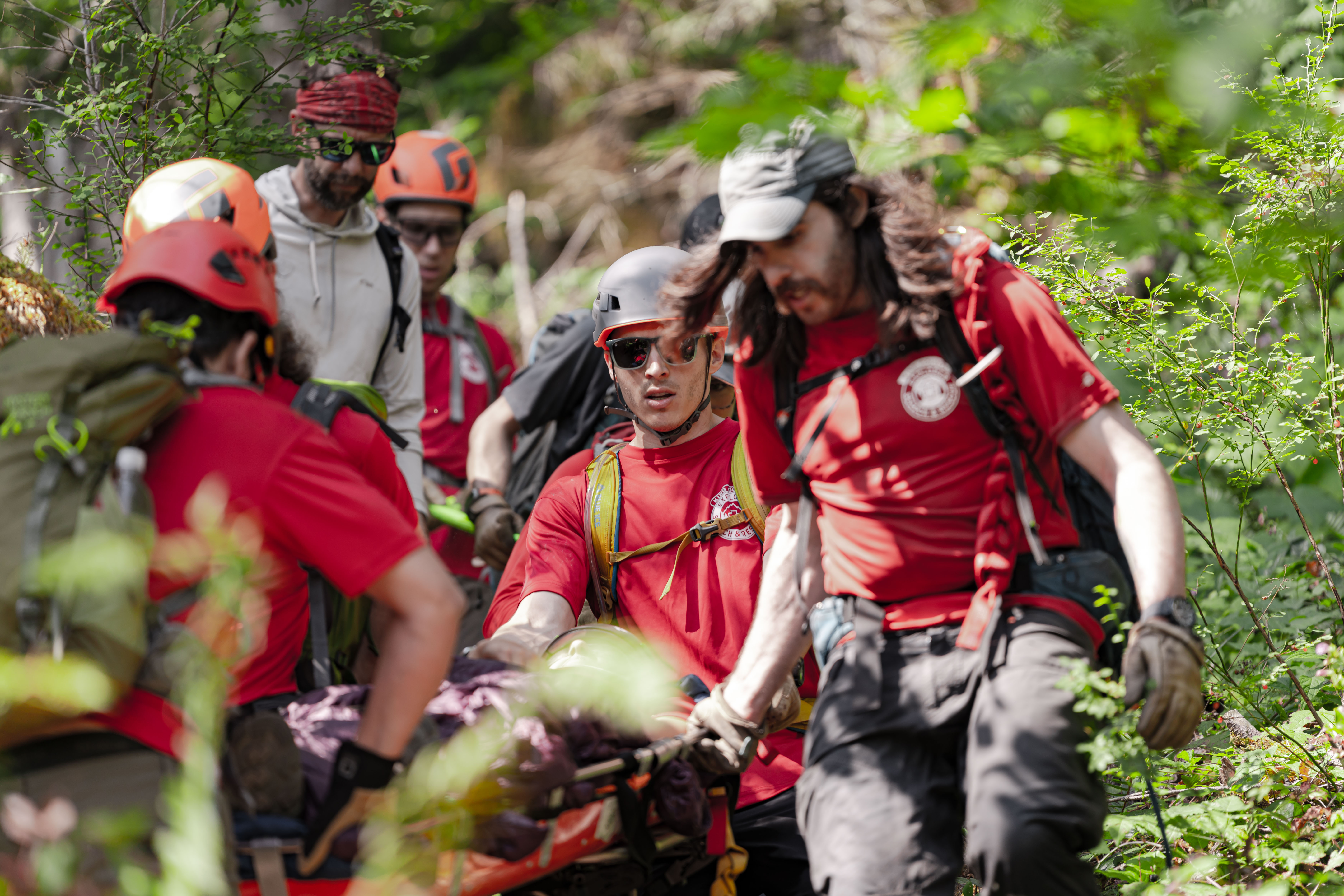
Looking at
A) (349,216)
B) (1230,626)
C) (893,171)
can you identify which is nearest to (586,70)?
(349,216)

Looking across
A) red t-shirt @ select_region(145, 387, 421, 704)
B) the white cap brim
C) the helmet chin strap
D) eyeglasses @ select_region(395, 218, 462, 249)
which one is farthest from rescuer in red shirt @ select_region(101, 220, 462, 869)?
eyeglasses @ select_region(395, 218, 462, 249)

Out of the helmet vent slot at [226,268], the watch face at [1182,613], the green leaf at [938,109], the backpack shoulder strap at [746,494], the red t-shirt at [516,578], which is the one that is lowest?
the red t-shirt at [516,578]

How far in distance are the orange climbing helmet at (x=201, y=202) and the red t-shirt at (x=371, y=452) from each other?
56 centimetres

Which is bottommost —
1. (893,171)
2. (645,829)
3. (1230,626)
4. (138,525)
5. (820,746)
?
(1230,626)

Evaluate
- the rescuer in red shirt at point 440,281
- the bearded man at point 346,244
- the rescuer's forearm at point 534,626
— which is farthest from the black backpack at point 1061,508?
the rescuer in red shirt at point 440,281

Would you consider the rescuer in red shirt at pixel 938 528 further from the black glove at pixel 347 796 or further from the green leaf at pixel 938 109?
the black glove at pixel 347 796

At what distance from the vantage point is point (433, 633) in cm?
238

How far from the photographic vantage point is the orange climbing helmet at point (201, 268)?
2500 millimetres

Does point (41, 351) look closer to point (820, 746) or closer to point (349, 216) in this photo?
point (820, 746)

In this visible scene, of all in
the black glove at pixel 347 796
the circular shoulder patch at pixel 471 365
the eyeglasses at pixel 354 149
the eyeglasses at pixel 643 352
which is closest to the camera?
the black glove at pixel 347 796

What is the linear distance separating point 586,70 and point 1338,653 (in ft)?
40.8

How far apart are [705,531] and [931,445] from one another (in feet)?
4.01

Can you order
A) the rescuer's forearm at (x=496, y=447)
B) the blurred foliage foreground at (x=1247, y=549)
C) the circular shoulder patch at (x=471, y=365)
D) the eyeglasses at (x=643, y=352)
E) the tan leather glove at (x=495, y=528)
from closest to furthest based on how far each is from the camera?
the blurred foliage foreground at (x=1247, y=549) < the eyeglasses at (x=643, y=352) < the tan leather glove at (x=495, y=528) < the rescuer's forearm at (x=496, y=447) < the circular shoulder patch at (x=471, y=365)

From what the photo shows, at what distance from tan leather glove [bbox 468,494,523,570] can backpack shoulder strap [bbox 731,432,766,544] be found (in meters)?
1.65
